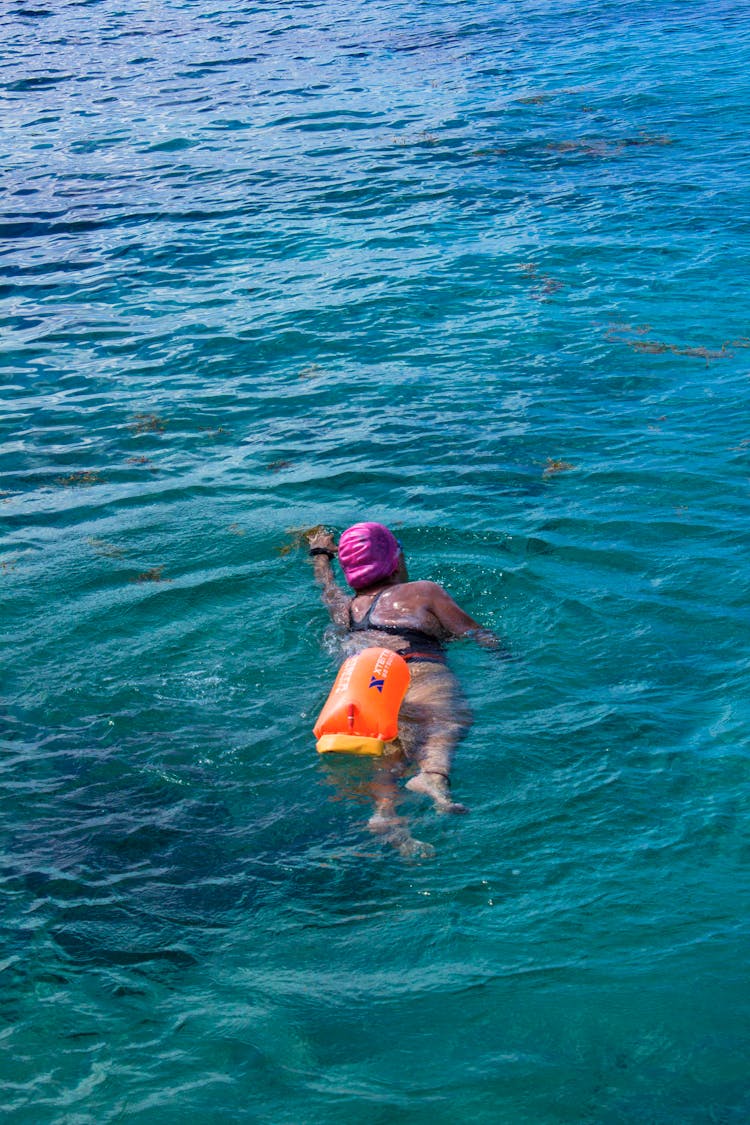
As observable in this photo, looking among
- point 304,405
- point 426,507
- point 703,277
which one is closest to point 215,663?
point 426,507

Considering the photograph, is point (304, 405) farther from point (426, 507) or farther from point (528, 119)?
point (528, 119)

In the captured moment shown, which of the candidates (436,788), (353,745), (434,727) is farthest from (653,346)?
(436,788)

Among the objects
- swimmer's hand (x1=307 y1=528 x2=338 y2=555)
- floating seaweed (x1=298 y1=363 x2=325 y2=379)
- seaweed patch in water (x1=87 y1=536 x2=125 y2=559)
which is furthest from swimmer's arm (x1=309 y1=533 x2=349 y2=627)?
floating seaweed (x1=298 y1=363 x2=325 y2=379)

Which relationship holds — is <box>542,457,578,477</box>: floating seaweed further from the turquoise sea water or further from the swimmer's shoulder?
the swimmer's shoulder

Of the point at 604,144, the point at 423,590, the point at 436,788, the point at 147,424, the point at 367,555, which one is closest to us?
the point at 436,788

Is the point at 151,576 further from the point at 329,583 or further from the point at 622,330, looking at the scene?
the point at 622,330

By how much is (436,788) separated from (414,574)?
2.74 m

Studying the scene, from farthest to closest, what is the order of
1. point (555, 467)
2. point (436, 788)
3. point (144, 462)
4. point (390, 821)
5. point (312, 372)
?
point (312, 372) → point (144, 462) → point (555, 467) → point (436, 788) → point (390, 821)

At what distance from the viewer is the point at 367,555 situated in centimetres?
724

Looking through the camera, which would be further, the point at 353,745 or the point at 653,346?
the point at 653,346

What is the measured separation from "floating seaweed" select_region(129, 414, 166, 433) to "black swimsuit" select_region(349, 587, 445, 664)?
450cm

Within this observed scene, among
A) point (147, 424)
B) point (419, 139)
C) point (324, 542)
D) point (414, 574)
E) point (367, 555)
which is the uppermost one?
point (419, 139)

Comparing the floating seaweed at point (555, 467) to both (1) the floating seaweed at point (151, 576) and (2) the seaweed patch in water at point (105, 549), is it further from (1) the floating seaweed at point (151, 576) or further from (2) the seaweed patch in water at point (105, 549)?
(2) the seaweed patch in water at point (105, 549)

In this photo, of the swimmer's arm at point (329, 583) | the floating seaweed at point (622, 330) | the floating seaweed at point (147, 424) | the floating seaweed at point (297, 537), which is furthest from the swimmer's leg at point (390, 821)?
the floating seaweed at point (622, 330)
